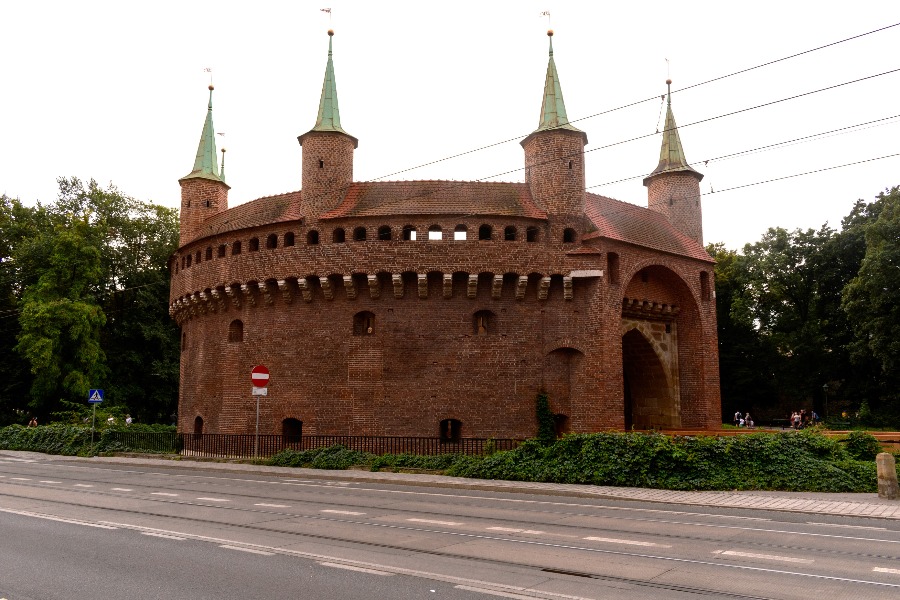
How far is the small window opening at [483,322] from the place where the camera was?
2639 cm

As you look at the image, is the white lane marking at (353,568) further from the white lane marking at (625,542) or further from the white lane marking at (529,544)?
the white lane marking at (625,542)

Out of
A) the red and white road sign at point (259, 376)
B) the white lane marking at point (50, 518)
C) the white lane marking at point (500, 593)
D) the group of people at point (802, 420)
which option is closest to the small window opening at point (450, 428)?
the red and white road sign at point (259, 376)

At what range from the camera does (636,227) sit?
95.3 ft

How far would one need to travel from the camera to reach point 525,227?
26125 mm

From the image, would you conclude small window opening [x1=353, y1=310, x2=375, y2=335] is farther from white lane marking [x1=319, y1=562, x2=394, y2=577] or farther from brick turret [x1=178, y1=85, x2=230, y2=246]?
white lane marking [x1=319, y1=562, x2=394, y2=577]

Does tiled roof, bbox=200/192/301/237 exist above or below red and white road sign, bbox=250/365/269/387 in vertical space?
above

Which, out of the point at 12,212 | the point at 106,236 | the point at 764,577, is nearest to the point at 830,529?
the point at 764,577

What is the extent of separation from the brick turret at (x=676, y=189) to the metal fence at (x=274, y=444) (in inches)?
605

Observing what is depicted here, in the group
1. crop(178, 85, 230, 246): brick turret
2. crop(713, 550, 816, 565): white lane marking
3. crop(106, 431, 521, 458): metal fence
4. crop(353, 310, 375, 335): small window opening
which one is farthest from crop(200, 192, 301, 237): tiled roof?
crop(713, 550, 816, 565): white lane marking

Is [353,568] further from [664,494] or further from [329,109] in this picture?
[329,109]

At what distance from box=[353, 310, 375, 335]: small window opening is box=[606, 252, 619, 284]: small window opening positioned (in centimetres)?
898

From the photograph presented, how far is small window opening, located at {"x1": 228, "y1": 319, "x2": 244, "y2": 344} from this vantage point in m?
29.3

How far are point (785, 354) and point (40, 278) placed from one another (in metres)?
44.9

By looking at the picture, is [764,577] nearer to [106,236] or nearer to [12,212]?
[106,236]
